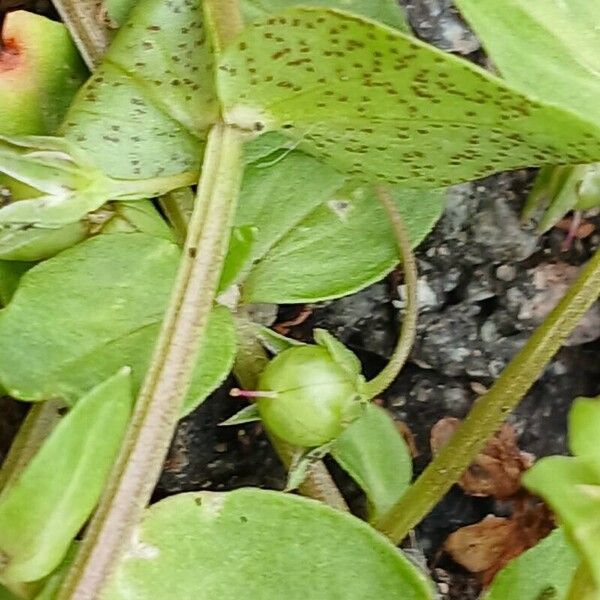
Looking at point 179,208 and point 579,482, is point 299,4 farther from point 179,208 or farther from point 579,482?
point 579,482

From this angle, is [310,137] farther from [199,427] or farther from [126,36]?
[199,427]

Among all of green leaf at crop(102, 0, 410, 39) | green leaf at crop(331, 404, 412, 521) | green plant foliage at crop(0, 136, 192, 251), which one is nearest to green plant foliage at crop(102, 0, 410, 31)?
green leaf at crop(102, 0, 410, 39)

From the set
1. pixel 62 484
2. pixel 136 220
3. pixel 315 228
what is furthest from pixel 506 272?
pixel 62 484

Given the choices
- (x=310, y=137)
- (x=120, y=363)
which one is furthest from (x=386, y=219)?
(x=120, y=363)

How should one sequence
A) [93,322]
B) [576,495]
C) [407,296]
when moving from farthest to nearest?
[407,296] < [93,322] < [576,495]

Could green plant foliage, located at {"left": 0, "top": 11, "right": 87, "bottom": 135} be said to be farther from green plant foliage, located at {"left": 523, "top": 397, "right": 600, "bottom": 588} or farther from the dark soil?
green plant foliage, located at {"left": 523, "top": 397, "right": 600, "bottom": 588}

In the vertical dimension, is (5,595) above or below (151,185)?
below
